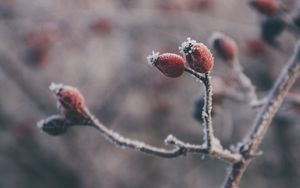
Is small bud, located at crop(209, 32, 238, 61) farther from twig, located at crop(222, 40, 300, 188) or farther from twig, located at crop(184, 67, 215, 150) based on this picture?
twig, located at crop(184, 67, 215, 150)

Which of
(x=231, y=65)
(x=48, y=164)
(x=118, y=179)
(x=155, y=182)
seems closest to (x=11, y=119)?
(x=48, y=164)

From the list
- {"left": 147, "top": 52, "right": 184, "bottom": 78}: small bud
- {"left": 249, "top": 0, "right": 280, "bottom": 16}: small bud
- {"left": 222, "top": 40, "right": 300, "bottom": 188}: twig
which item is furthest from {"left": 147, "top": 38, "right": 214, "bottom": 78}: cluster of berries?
{"left": 249, "top": 0, "right": 280, "bottom": 16}: small bud

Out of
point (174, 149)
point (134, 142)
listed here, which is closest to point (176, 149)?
point (174, 149)

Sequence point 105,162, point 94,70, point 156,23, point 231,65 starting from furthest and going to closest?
point 94,70 → point 105,162 → point 156,23 → point 231,65

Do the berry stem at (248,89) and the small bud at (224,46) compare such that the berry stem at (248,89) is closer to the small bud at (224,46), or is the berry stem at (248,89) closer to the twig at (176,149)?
the small bud at (224,46)

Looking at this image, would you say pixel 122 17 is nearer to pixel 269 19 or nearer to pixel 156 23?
pixel 156 23

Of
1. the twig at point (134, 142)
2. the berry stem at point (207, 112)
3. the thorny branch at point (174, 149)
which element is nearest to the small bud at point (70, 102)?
the twig at point (134, 142)
